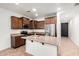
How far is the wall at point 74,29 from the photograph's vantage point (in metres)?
1.39

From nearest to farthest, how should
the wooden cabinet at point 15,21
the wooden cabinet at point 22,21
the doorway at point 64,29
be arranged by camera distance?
the doorway at point 64,29
the wooden cabinet at point 22,21
the wooden cabinet at point 15,21

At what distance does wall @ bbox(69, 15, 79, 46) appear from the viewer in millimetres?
1392

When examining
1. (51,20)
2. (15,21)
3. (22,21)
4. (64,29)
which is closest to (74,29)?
(64,29)

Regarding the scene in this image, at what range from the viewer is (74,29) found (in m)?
1.45

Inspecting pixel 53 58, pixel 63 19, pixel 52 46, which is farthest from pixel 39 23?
pixel 53 58

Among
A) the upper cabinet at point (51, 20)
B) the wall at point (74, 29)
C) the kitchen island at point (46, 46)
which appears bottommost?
the kitchen island at point (46, 46)

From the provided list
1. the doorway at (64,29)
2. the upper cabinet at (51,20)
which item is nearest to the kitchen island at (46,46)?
the doorway at (64,29)

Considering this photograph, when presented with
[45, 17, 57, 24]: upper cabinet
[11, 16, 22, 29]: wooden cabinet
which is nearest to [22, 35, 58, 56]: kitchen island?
[45, 17, 57, 24]: upper cabinet

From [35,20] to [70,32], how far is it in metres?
0.64

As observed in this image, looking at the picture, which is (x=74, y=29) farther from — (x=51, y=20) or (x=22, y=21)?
(x=22, y=21)

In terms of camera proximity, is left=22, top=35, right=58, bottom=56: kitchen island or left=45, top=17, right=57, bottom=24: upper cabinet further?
left=22, top=35, right=58, bottom=56: kitchen island

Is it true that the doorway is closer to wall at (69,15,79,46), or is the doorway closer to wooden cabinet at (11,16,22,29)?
wall at (69,15,79,46)

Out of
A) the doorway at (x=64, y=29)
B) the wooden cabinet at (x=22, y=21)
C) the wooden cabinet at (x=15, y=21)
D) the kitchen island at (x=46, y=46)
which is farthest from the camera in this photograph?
the wooden cabinet at (x=15, y=21)

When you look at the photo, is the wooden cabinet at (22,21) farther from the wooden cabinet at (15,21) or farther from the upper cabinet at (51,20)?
the upper cabinet at (51,20)
